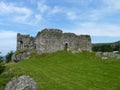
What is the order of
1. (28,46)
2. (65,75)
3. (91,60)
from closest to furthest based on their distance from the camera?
(65,75), (91,60), (28,46)

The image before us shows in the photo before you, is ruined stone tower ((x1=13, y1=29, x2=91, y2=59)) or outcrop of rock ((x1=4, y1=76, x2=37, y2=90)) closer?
outcrop of rock ((x1=4, y1=76, x2=37, y2=90))

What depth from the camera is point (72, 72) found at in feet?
109

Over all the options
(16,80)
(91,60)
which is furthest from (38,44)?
(16,80)

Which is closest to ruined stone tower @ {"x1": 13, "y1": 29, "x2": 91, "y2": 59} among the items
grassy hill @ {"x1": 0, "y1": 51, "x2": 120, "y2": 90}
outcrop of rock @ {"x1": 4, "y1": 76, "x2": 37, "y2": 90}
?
grassy hill @ {"x1": 0, "y1": 51, "x2": 120, "y2": 90}

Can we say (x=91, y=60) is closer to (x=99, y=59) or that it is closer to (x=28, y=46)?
(x=99, y=59)

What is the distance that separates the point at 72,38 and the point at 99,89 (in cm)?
2403

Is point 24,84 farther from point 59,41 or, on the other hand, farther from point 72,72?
point 59,41

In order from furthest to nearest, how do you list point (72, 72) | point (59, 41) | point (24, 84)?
point (59, 41), point (72, 72), point (24, 84)

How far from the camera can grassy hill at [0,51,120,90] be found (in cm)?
2612

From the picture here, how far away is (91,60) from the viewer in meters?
40.1

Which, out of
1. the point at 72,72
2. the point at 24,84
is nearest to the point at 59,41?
the point at 72,72

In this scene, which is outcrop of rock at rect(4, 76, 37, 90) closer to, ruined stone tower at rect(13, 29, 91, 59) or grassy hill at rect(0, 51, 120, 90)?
grassy hill at rect(0, 51, 120, 90)

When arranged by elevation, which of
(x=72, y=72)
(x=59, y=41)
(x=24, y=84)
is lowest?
(x=72, y=72)

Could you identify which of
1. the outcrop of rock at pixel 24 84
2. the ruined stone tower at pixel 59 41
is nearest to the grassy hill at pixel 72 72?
→ the ruined stone tower at pixel 59 41
